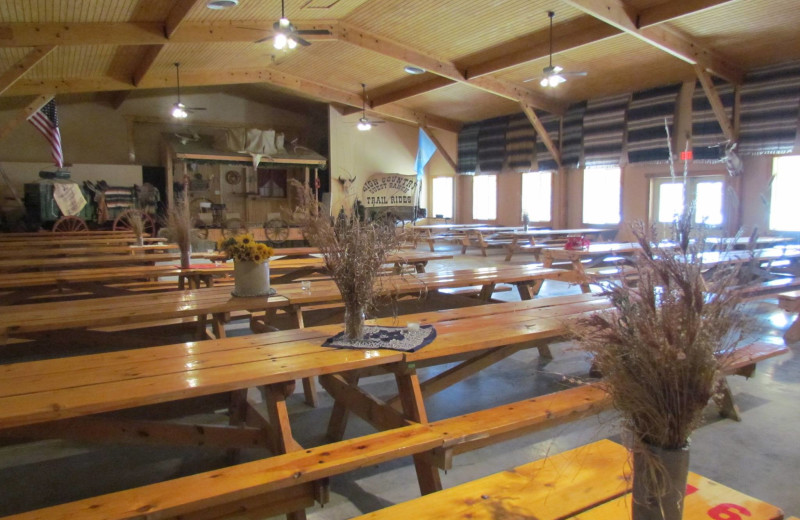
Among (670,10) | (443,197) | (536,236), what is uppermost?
(670,10)

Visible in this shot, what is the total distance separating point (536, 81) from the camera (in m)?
10.8

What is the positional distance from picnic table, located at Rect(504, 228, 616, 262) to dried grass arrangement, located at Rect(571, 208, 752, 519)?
8.41m

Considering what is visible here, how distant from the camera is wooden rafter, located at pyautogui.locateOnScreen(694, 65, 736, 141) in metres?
8.53

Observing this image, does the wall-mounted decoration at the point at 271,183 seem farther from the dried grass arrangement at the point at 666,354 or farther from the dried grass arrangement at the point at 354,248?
the dried grass arrangement at the point at 666,354

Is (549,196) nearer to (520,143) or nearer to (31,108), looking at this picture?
(520,143)

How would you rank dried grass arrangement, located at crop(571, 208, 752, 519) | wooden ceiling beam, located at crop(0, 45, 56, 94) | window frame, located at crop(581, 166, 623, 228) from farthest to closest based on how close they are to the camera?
1. window frame, located at crop(581, 166, 623, 228)
2. wooden ceiling beam, located at crop(0, 45, 56, 94)
3. dried grass arrangement, located at crop(571, 208, 752, 519)

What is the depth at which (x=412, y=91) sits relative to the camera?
37.6 feet

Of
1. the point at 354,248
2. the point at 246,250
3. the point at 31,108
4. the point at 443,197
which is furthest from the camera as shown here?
the point at 443,197

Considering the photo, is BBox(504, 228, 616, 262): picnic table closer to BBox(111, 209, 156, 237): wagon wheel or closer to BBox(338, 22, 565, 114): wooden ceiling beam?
BBox(338, 22, 565, 114): wooden ceiling beam

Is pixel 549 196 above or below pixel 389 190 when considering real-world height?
below

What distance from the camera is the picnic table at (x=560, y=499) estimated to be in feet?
3.70

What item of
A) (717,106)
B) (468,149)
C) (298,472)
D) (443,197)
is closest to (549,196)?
(468,149)

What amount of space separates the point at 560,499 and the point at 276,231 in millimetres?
11693

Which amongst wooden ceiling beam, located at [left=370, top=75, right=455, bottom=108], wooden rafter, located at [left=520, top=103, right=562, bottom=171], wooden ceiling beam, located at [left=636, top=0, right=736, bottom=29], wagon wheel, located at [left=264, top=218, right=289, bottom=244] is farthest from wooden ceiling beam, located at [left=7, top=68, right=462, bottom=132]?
wooden ceiling beam, located at [left=636, top=0, right=736, bottom=29]
